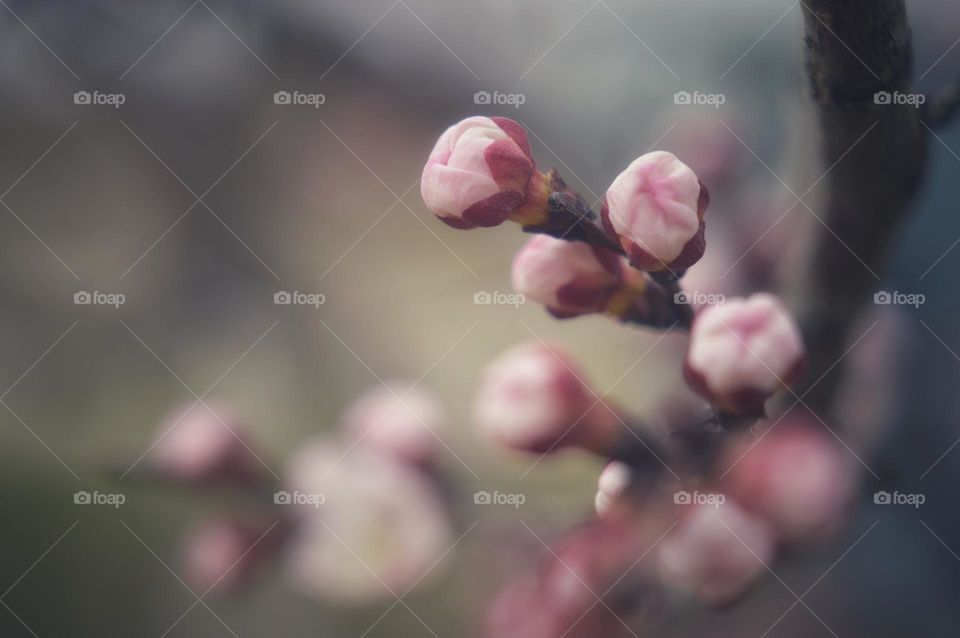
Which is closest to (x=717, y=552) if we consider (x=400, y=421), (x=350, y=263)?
(x=400, y=421)

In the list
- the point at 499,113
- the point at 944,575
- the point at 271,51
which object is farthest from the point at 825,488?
the point at 271,51

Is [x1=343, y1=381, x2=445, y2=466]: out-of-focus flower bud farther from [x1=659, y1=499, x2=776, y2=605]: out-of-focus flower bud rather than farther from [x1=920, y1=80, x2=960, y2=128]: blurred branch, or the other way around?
[x1=920, y1=80, x2=960, y2=128]: blurred branch

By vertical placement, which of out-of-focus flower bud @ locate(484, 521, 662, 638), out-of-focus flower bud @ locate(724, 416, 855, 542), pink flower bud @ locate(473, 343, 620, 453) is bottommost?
out-of-focus flower bud @ locate(484, 521, 662, 638)

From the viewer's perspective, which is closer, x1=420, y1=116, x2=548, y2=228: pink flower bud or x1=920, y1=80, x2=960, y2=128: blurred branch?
x1=420, y1=116, x2=548, y2=228: pink flower bud

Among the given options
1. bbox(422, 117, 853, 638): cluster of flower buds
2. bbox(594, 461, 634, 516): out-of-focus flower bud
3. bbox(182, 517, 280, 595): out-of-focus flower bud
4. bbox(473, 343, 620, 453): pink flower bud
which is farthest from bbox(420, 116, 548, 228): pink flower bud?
bbox(182, 517, 280, 595): out-of-focus flower bud

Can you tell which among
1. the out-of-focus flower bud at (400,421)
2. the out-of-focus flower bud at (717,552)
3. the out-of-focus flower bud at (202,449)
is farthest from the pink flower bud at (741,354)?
the out-of-focus flower bud at (202,449)

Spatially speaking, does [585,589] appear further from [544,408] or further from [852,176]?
[852,176]

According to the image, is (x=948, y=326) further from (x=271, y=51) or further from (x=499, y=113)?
(x=271, y=51)
